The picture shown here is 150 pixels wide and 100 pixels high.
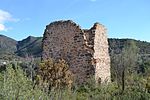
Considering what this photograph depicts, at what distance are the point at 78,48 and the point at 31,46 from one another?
32.4 meters

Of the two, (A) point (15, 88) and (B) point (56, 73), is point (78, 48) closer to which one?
(B) point (56, 73)

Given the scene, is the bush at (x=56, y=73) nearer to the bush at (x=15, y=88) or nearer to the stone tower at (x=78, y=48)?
the stone tower at (x=78, y=48)

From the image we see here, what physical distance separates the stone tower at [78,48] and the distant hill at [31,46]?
18.9 m

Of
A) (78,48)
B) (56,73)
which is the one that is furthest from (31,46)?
(56,73)

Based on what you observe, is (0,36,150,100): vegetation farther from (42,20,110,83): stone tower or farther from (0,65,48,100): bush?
(42,20,110,83): stone tower

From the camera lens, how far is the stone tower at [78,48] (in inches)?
793

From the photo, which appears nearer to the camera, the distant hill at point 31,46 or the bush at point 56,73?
the bush at point 56,73

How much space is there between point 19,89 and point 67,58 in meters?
13.0

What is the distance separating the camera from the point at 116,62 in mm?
25547

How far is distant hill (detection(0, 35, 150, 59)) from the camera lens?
146 ft

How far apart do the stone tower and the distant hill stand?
18.9 m

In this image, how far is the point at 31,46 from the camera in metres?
52.2

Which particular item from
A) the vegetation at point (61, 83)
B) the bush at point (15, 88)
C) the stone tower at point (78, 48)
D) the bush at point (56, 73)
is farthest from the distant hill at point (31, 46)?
the bush at point (15, 88)

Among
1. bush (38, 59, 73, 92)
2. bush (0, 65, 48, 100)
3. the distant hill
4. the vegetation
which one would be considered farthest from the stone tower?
Result: the distant hill
